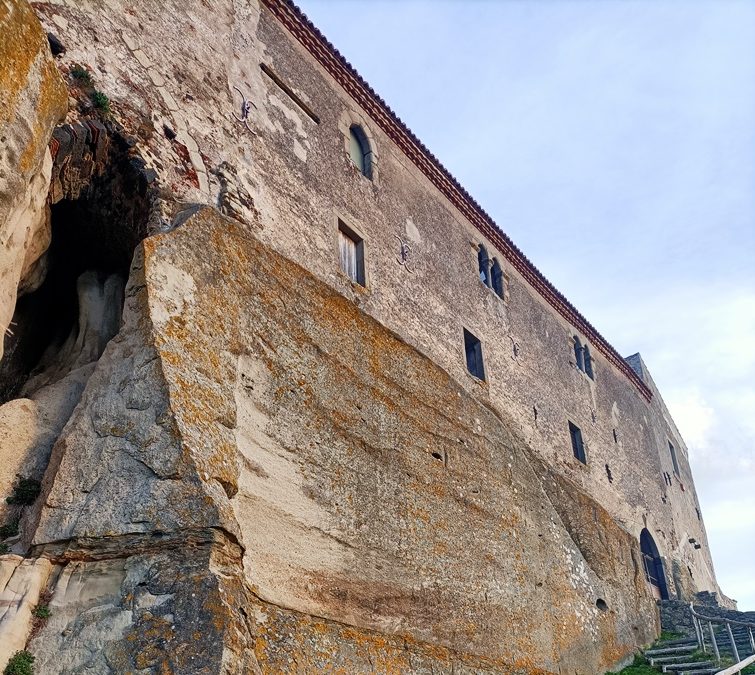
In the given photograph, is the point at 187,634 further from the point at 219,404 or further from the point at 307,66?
the point at 307,66

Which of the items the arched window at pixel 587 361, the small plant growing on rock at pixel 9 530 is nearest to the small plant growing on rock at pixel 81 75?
the small plant growing on rock at pixel 9 530

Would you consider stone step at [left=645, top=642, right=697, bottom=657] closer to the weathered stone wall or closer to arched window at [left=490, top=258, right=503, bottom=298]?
the weathered stone wall

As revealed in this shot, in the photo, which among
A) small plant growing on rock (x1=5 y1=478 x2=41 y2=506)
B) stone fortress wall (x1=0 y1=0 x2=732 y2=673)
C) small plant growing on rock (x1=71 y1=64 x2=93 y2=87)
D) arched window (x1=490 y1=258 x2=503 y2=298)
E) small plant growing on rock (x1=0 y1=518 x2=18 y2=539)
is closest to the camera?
stone fortress wall (x1=0 y1=0 x2=732 y2=673)

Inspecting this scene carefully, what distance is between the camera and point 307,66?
37.3 feet

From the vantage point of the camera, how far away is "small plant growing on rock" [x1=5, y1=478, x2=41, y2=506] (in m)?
5.21

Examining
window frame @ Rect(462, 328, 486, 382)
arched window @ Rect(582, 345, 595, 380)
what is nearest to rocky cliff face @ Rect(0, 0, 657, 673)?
window frame @ Rect(462, 328, 486, 382)


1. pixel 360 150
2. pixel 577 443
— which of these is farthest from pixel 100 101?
pixel 577 443

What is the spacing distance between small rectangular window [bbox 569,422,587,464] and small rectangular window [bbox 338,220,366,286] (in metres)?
7.81

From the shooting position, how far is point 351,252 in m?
11.0

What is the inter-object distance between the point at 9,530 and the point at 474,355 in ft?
31.4

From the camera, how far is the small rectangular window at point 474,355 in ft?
44.2

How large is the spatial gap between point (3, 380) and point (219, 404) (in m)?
2.35

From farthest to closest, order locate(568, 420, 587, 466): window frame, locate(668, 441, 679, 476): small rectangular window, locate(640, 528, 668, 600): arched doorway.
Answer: locate(668, 441, 679, 476): small rectangular window → locate(640, 528, 668, 600): arched doorway → locate(568, 420, 587, 466): window frame

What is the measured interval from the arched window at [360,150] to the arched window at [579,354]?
8616 mm
